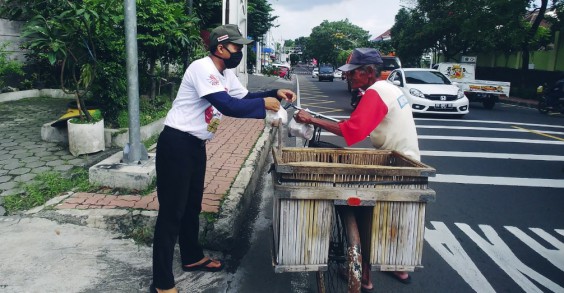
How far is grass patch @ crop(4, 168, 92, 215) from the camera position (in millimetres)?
4465

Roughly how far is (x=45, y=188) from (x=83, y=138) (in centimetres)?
133

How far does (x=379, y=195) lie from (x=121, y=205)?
111 inches

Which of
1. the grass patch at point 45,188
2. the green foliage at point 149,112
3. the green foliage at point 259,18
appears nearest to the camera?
the grass patch at point 45,188

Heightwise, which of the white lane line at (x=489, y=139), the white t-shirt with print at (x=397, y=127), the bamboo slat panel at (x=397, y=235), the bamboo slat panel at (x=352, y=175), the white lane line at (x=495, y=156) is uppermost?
the white t-shirt with print at (x=397, y=127)

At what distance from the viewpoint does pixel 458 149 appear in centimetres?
891

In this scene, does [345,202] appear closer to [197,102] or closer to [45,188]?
[197,102]

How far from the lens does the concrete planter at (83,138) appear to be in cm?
604

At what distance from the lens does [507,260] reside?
4020 millimetres

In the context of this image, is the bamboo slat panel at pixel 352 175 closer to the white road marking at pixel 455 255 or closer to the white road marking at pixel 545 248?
the white road marking at pixel 455 255

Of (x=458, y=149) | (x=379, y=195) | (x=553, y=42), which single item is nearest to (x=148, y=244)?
(x=379, y=195)

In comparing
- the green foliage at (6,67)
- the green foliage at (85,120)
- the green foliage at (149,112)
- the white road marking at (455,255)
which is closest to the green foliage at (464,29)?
the green foliage at (149,112)

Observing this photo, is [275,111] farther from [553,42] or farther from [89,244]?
[553,42]

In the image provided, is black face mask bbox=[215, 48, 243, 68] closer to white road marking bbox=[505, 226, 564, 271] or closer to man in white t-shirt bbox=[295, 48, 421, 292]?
man in white t-shirt bbox=[295, 48, 421, 292]

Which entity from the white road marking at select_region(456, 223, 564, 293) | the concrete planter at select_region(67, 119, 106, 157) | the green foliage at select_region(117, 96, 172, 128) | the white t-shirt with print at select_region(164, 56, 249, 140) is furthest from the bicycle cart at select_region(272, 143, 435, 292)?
the green foliage at select_region(117, 96, 172, 128)
